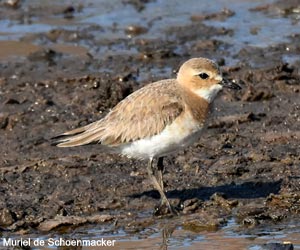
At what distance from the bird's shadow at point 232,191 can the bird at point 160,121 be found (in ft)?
0.88

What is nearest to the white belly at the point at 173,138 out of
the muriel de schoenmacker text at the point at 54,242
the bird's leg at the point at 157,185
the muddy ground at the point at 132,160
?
the bird's leg at the point at 157,185

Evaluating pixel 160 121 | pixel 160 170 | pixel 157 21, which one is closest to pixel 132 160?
pixel 160 170

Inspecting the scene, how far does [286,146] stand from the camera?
37.5 feet

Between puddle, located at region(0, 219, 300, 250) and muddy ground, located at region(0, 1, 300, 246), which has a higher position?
muddy ground, located at region(0, 1, 300, 246)

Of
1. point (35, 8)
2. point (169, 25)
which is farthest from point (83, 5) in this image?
point (169, 25)

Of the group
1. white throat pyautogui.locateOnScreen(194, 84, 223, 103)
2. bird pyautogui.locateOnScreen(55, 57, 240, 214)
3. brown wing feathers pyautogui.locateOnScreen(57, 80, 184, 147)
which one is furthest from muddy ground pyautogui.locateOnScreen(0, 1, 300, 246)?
white throat pyautogui.locateOnScreen(194, 84, 223, 103)

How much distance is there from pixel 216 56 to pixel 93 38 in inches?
83.0

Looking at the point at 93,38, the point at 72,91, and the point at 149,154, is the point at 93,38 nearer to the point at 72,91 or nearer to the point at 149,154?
the point at 72,91

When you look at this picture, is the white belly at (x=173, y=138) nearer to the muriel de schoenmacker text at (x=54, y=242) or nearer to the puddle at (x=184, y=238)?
the puddle at (x=184, y=238)

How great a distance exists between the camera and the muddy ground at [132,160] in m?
10.1

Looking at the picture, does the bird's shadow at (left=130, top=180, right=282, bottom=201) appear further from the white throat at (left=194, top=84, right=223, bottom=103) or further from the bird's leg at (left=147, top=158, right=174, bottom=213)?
the white throat at (left=194, top=84, right=223, bottom=103)

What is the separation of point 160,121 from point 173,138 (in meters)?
0.23

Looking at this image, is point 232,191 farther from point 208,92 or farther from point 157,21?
point 157,21

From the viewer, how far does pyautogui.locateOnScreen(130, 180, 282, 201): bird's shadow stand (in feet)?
34.0
